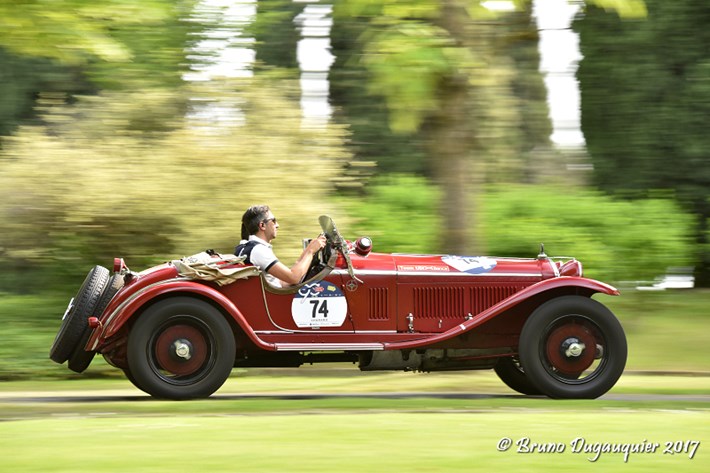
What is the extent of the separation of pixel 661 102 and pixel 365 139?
569cm

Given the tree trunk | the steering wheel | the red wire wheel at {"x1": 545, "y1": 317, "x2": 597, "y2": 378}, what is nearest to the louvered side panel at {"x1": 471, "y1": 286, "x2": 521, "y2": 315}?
the red wire wheel at {"x1": 545, "y1": 317, "x2": 597, "y2": 378}

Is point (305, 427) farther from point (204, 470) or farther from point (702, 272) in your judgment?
point (702, 272)

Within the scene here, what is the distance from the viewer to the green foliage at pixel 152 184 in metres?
13.7

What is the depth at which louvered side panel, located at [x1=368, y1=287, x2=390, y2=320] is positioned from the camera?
8.85 metres

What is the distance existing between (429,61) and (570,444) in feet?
13.6

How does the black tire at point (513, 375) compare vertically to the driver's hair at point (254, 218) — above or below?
below

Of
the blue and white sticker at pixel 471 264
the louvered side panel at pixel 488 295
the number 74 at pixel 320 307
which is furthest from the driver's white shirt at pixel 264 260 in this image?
the louvered side panel at pixel 488 295

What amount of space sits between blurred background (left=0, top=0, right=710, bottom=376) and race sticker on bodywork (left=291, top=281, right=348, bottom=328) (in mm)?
1946

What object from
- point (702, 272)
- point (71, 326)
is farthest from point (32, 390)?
point (702, 272)

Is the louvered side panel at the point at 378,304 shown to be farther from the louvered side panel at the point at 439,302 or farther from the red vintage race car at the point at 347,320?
the louvered side panel at the point at 439,302

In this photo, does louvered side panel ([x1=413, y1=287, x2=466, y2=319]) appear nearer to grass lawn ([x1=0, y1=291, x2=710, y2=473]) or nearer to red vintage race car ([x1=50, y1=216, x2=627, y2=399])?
red vintage race car ([x1=50, y1=216, x2=627, y2=399])

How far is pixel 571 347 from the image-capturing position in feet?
28.5

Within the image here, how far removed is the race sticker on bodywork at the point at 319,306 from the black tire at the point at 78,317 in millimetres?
1457

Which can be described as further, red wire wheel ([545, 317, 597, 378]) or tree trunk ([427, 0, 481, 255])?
tree trunk ([427, 0, 481, 255])
